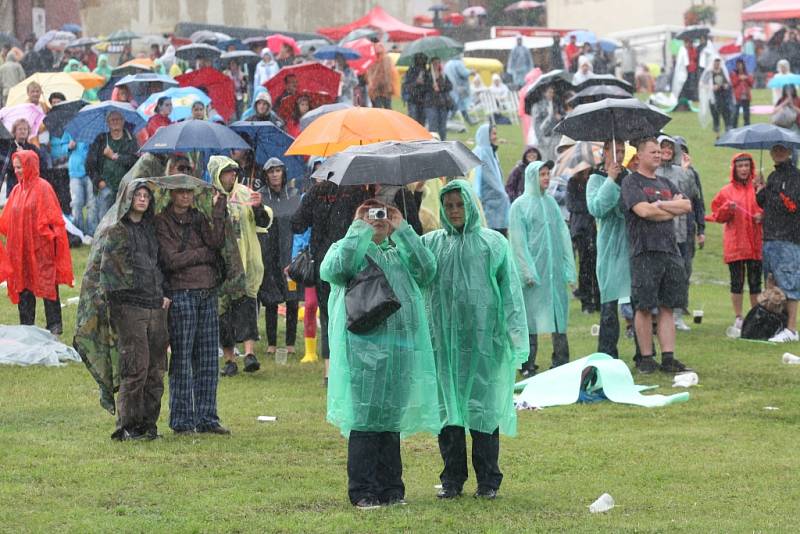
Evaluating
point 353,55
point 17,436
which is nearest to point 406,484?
point 17,436

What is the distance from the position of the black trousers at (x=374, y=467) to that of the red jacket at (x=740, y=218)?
8497 mm

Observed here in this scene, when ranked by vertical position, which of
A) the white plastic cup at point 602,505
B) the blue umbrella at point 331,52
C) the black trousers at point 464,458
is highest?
the blue umbrella at point 331,52

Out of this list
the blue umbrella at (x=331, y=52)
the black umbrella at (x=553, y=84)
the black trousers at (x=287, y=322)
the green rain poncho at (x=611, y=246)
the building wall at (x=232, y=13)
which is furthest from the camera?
the building wall at (x=232, y=13)

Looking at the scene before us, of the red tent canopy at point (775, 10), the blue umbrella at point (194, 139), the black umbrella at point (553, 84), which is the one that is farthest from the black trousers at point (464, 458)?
the red tent canopy at point (775, 10)

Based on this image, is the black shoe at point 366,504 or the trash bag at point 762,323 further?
the trash bag at point 762,323

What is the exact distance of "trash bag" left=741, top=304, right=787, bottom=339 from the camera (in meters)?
15.2

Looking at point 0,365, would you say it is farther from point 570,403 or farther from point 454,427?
point 454,427

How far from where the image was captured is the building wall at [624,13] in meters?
60.9

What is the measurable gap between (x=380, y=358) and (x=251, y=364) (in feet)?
18.3

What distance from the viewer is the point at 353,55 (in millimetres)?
31578

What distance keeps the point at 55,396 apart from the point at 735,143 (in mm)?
7163

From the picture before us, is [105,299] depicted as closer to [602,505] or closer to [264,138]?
[602,505]

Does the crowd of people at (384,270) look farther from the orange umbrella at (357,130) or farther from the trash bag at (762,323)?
the orange umbrella at (357,130)

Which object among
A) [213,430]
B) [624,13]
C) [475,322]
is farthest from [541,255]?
[624,13]
